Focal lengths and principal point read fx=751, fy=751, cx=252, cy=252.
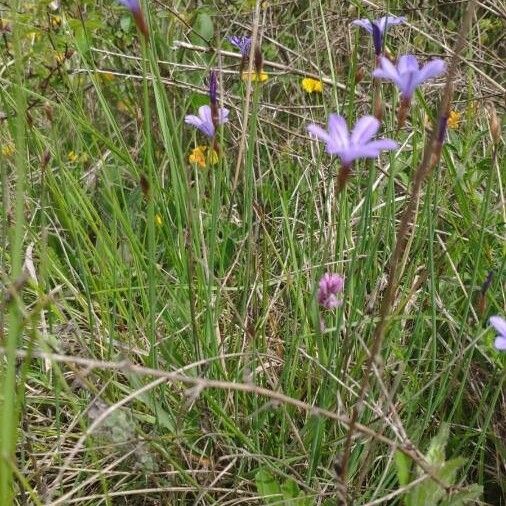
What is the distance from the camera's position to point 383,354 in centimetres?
113

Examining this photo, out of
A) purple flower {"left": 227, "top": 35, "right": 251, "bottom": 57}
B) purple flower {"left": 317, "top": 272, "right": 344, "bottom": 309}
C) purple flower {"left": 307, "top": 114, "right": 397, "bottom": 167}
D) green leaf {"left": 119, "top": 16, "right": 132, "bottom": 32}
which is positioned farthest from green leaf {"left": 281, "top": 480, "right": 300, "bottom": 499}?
green leaf {"left": 119, "top": 16, "right": 132, "bottom": 32}

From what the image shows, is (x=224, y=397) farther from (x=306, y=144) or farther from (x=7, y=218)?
(x=306, y=144)

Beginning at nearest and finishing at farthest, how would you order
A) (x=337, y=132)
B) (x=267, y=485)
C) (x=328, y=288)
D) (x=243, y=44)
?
1. (x=337, y=132)
2. (x=267, y=485)
3. (x=328, y=288)
4. (x=243, y=44)

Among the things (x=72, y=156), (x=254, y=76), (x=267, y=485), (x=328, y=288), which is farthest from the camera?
Result: (x=72, y=156)

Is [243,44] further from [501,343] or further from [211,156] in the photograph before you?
[501,343]

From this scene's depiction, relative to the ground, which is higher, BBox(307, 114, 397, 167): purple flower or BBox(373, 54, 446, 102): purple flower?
BBox(373, 54, 446, 102): purple flower

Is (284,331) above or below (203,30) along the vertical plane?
below

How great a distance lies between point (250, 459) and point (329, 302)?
24cm

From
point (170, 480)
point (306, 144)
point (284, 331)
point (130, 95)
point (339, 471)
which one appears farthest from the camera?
point (130, 95)

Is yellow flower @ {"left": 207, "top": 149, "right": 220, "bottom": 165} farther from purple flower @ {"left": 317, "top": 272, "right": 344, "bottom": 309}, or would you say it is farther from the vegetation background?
purple flower @ {"left": 317, "top": 272, "right": 344, "bottom": 309}

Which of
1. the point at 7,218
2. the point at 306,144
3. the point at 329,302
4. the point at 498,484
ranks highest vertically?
the point at 7,218

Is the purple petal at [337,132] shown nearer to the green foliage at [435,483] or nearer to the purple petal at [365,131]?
the purple petal at [365,131]

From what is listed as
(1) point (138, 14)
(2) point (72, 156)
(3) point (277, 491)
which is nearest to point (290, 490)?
(3) point (277, 491)

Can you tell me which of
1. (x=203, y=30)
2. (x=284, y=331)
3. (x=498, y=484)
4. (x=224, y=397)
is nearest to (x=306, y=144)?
(x=203, y=30)
